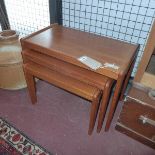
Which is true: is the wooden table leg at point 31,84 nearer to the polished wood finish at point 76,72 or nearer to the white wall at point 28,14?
the polished wood finish at point 76,72

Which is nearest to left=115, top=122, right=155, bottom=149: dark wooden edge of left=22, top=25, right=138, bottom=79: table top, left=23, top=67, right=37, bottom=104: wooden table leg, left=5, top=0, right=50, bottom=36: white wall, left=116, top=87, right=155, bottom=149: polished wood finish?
left=116, top=87, right=155, bottom=149: polished wood finish

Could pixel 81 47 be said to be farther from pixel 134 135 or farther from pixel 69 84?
pixel 134 135

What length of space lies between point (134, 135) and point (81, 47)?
685mm

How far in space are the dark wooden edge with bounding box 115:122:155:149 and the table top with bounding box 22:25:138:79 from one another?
0.49 meters

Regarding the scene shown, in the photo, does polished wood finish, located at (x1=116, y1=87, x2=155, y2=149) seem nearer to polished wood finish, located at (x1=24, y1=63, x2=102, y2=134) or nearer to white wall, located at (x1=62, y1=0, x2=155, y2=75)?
polished wood finish, located at (x1=24, y1=63, x2=102, y2=134)

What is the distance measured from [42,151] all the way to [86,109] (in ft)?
1.52

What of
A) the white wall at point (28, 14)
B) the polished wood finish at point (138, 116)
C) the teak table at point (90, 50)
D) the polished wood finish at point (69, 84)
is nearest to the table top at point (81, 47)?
the teak table at point (90, 50)

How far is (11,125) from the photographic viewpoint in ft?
4.19

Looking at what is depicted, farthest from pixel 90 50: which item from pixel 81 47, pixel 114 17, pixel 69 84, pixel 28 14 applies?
pixel 28 14

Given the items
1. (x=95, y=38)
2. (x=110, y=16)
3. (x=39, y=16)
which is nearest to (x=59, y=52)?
(x=95, y=38)

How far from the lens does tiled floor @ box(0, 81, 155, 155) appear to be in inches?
46.0

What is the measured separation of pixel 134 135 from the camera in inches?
47.3

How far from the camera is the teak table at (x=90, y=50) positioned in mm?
936

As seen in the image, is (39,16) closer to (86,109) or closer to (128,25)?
(128,25)
